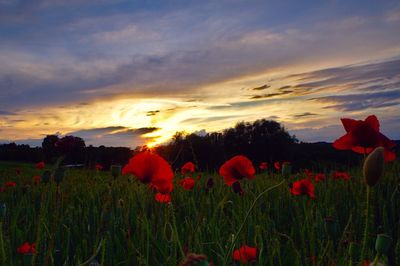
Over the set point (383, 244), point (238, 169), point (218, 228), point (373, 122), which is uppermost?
point (373, 122)

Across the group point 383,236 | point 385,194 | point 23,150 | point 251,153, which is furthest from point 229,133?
point 383,236

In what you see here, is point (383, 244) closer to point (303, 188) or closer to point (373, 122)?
point (373, 122)

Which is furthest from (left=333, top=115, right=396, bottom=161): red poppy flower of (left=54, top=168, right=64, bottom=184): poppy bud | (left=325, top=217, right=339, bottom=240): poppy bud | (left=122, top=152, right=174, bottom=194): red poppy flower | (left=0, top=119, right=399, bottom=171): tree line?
(left=0, top=119, right=399, bottom=171): tree line

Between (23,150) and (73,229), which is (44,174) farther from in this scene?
Answer: (23,150)

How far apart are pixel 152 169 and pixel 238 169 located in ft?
1.57

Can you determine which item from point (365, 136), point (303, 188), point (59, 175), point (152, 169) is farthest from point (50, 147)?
point (303, 188)

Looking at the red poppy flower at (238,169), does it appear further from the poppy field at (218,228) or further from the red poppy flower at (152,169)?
the red poppy flower at (152,169)

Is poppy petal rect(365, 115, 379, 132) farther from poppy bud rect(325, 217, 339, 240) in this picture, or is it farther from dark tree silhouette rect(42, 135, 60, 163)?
dark tree silhouette rect(42, 135, 60, 163)

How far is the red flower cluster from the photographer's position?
1.78 m

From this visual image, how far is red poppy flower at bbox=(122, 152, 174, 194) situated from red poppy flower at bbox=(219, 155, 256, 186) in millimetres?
401

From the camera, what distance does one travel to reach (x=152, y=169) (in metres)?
1.82

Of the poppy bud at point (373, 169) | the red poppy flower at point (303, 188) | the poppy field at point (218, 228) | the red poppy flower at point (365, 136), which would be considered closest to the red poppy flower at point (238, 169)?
the poppy field at point (218, 228)

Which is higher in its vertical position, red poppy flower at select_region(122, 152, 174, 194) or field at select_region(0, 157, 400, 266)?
red poppy flower at select_region(122, 152, 174, 194)

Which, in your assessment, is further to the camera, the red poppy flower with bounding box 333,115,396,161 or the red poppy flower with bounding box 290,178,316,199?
the red poppy flower with bounding box 290,178,316,199
